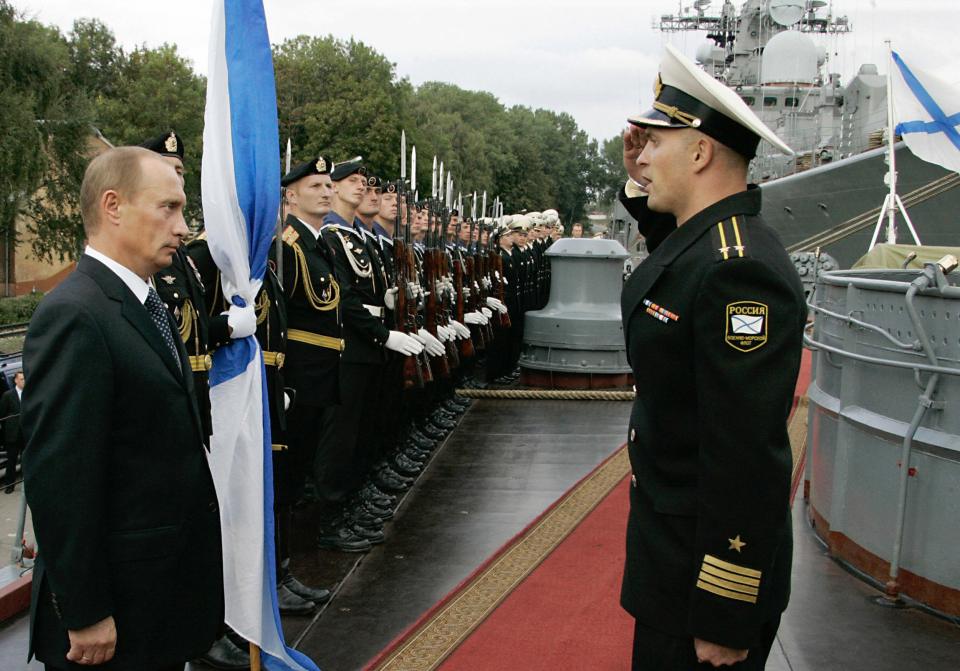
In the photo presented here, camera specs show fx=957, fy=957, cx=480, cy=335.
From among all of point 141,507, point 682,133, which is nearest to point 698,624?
point 682,133

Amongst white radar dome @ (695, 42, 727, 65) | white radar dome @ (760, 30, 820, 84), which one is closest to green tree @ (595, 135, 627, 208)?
white radar dome @ (695, 42, 727, 65)

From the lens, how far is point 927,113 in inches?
360

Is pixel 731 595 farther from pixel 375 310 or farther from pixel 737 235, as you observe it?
pixel 375 310

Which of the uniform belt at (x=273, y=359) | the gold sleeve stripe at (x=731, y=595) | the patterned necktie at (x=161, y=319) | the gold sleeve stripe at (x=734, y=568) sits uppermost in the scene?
the patterned necktie at (x=161, y=319)

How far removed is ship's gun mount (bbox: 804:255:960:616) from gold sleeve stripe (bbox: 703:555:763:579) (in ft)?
7.88

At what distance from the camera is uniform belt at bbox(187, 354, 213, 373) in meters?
3.29

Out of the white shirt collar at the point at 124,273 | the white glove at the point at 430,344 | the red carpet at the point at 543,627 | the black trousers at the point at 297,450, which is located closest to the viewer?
the white shirt collar at the point at 124,273

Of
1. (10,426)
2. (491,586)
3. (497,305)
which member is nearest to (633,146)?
(491,586)

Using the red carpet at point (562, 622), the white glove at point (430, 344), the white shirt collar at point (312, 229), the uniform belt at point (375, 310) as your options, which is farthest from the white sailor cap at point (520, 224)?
the red carpet at point (562, 622)

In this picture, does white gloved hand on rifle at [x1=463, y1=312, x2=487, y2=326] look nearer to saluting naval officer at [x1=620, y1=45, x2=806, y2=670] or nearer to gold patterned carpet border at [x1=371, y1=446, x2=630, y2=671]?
gold patterned carpet border at [x1=371, y1=446, x2=630, y2=671]

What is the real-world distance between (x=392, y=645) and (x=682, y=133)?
2402 mm

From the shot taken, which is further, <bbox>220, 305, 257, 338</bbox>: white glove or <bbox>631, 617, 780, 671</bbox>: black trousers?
<bbox>220, 305, 257, 338</bbox>: white glove

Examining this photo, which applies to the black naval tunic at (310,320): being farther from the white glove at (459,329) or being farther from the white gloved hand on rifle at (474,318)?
the white gloved hand on rifle at (474,318)

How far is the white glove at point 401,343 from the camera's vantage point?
5.66 m
